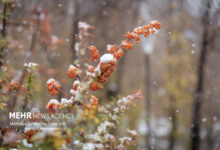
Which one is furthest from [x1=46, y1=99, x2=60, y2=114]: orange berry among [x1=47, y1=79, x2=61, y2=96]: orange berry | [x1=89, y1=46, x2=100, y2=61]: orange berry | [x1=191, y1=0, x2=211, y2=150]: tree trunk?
[x1=191, y1=0, x2=211, y2=150]: tree trunk

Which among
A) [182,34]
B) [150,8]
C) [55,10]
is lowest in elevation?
[55,10]

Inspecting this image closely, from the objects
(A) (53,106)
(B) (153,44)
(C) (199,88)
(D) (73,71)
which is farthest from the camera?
(B) (153,44)

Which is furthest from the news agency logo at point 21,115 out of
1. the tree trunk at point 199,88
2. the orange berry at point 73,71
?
the tree trunk at point 199,88

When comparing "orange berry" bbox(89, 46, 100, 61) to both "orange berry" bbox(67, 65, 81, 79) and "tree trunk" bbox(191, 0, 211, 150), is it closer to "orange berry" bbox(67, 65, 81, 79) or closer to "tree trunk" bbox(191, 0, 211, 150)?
"orange berry" bbox(67, 65, 81, 79)

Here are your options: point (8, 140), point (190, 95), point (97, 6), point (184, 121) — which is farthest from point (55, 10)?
point (184, 121)

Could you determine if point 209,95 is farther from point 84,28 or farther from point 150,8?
point 84,28

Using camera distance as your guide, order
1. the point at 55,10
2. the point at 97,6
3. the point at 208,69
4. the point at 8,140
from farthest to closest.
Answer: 1. the point at 208,69
2. the point at 97,6
3. the point at 55,10
4. the point at 8,140

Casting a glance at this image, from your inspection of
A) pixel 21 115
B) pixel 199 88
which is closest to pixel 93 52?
pixel 21 115

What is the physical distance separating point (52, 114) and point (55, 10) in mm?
5386

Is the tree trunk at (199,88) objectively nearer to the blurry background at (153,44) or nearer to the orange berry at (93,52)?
the blurry background at (153,44)

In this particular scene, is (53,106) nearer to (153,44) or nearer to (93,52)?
(93,52)

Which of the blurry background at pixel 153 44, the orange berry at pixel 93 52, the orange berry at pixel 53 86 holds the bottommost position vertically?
the orange berry at pixel 53 86

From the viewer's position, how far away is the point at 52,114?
2068 mm

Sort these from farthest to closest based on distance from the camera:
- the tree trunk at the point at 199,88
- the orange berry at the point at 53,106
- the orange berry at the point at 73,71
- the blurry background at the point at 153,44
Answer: the tree trunk at the point at 199,88
the blurry background at the point at 153,44
the orange berry at the point at 53,106
the orange berry at the point at 73,71
